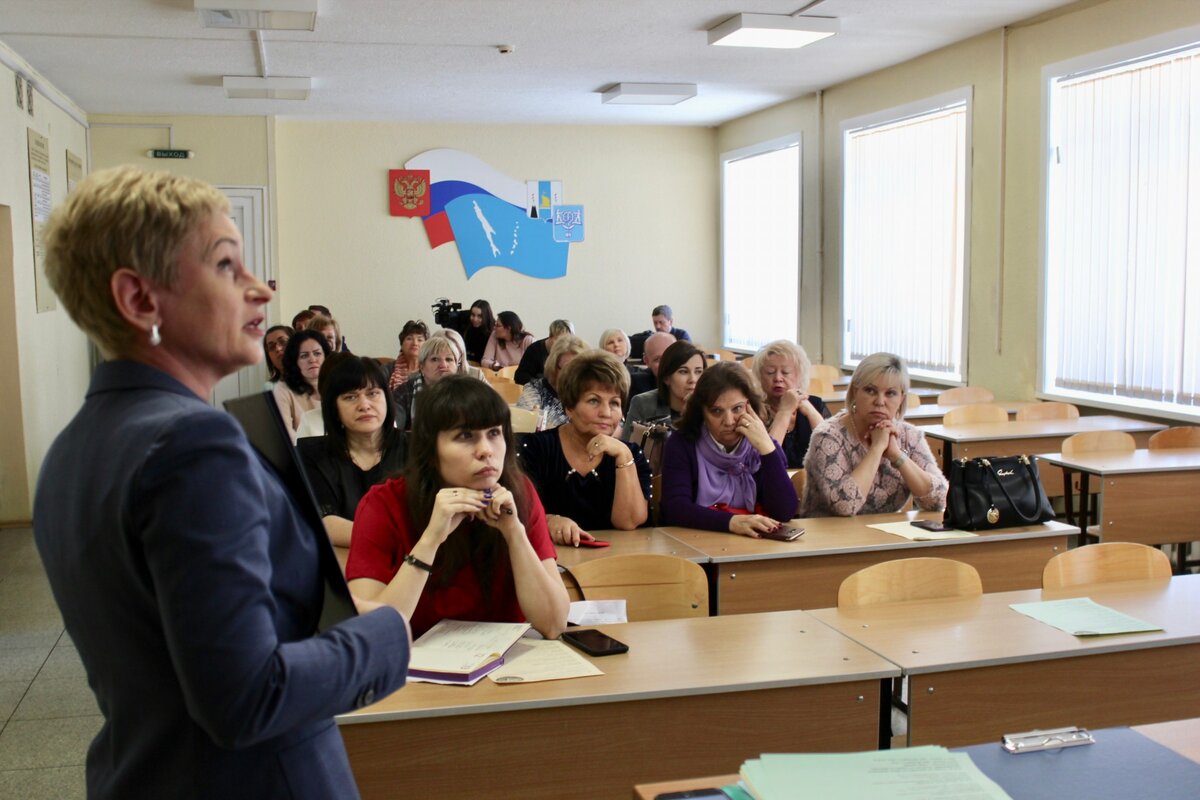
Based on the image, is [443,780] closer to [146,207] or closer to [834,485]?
[146,207]

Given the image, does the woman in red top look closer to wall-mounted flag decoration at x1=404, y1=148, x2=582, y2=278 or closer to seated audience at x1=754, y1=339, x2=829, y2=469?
seated audience at x1=754, y1=339, x2=829, y2=469

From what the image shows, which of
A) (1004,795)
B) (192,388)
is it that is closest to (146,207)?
(192,388)

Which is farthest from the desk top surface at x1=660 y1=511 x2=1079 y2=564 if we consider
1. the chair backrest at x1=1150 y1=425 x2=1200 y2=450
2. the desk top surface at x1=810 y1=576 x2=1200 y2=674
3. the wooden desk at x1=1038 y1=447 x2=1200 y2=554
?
the chair backrest at x1=1150 y1=425 x2=1200 y2=450

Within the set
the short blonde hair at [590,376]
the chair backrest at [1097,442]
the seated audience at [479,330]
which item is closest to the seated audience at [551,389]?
the short blonde hair at [590,376]

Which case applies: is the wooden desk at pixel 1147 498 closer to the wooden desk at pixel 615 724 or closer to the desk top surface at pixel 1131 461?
the desk top surface at pixel 1131 461

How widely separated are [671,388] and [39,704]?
10.2ft

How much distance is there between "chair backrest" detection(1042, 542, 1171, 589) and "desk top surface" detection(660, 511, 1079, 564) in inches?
23.7

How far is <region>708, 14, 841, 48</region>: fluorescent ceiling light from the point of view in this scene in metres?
6.89

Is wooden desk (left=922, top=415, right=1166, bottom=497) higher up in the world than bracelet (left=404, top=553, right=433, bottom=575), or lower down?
lower down

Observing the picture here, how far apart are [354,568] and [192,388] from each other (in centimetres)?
149

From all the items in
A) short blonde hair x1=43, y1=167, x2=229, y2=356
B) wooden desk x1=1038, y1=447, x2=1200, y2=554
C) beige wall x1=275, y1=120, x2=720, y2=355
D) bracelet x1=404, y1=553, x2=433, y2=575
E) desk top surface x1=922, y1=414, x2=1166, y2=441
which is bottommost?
wooden desk x1=1038, y1=447, x2=1200, y2=554

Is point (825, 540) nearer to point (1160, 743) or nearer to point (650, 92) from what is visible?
point (1160, 743)

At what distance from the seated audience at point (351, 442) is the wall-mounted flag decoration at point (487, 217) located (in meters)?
8.04

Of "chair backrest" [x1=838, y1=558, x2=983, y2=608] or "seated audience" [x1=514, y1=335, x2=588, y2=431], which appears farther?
"seated audience" [x1=514, y1=335, x2=588, y2=431]
